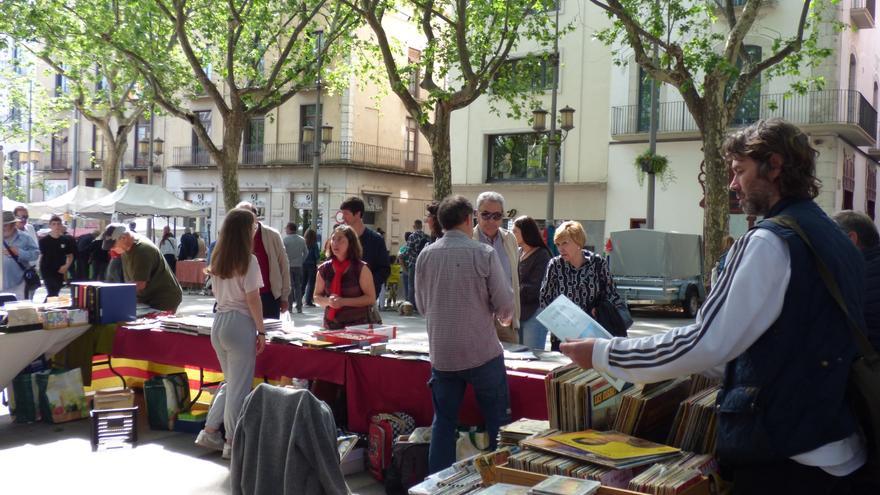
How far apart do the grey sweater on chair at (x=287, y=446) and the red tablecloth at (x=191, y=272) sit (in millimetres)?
18579

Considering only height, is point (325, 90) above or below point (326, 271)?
above

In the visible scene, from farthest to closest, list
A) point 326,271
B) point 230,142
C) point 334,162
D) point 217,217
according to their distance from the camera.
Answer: point 217,217 < point 334,162 < point 230,142 < point 326,271

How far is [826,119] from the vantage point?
22.7m

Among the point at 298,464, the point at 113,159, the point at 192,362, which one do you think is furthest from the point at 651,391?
the point at 113,159

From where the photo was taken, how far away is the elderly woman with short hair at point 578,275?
5.96 m

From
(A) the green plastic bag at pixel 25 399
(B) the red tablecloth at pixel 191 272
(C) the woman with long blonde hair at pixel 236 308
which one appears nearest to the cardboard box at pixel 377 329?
(C) the woman with long blonde hair at pixel 236 308

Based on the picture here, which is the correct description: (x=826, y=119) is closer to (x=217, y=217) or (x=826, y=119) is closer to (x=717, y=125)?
(x=717, y=125)

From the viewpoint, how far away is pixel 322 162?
33.0m

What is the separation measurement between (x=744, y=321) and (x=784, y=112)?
918 inches

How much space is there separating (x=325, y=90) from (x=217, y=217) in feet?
26.1

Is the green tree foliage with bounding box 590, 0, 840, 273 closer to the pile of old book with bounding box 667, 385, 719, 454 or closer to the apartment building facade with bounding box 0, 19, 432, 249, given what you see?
the pile of old book with bounding box 667, 385, 719, 454

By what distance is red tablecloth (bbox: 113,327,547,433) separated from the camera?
506 centimetres

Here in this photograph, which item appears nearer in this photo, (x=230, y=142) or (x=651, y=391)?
(x=651, y=391)

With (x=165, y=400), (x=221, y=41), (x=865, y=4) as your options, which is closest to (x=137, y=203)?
(x=221, y=41)
